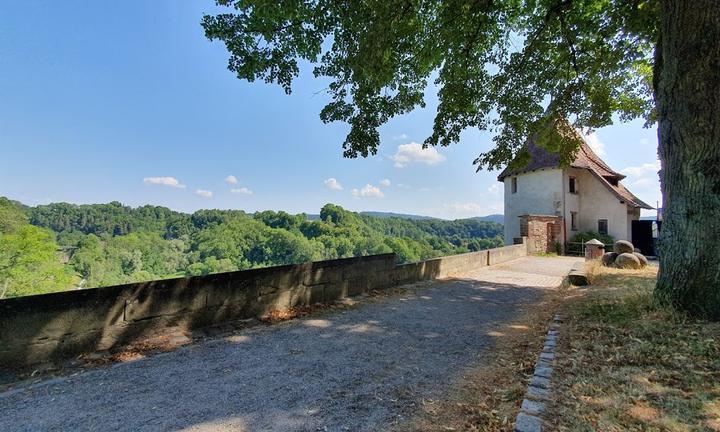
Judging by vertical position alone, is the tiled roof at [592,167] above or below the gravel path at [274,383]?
above

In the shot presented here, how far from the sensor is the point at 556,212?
2009 cm

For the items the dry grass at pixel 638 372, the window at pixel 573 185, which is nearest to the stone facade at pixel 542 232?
the window at pixel 573 185

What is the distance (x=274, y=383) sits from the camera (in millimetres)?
2910

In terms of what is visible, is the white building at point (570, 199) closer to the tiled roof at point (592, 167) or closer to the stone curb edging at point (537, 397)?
the tiled roof at point (592, 167)

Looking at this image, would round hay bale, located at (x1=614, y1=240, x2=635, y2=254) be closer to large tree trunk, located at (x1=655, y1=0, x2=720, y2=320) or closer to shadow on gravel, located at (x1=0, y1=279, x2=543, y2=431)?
large tree trunk, located at (x1=655, y1=0, x2=720, y2=320)

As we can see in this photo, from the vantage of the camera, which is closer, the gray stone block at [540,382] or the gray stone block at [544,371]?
the gray stone block at [540,382]

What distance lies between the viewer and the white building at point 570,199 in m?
19.8

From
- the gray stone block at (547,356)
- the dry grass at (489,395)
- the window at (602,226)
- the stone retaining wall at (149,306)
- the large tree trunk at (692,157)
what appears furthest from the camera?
the window at (602,226)

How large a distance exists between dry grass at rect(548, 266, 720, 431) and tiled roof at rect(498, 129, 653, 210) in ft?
56.4

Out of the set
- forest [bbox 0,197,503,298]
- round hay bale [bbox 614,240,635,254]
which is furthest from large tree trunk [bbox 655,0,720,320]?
forest [bbox 0,197,503,298]

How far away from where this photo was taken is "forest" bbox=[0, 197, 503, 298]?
101 feet

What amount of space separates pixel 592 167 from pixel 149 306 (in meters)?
23.9

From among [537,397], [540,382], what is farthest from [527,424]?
[540,382]

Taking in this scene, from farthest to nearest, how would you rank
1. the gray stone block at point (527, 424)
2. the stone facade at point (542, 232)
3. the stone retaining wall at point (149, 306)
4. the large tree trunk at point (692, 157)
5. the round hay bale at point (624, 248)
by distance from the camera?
the stone facade at point (542, 232)
the round hay bale at point (624, 248)
the large tree trunk at point (692, 157)
the stone retaining wall at point (149, 306)
the gray stone block at point (527, 424)
